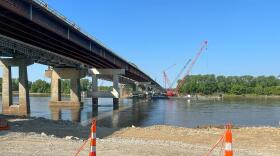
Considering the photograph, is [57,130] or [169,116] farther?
[169,116]

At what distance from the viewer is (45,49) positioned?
75188 mm

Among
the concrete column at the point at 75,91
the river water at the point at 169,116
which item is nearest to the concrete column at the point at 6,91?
the river water at the point at 169,116

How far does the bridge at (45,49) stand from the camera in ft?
168

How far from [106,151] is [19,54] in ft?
219

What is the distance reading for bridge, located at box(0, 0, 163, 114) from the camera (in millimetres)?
51209

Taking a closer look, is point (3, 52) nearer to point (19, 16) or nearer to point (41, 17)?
point (41, 17)

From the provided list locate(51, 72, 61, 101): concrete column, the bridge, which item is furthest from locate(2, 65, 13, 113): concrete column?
locate(51, 72, 61, 101): concrete column

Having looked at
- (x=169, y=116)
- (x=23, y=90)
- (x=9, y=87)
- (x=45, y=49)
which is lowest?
(x=169, y=116)

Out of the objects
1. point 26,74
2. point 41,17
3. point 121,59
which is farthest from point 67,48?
point 121,59

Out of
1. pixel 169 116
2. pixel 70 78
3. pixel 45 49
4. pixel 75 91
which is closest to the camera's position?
pixel 45 49

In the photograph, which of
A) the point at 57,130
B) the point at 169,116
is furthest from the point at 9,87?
the point at 57,130

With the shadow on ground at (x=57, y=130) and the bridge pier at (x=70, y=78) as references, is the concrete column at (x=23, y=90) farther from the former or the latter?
the shadow on ground at (x=57, y=130)

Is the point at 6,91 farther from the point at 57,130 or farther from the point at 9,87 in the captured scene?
the point at 57,130

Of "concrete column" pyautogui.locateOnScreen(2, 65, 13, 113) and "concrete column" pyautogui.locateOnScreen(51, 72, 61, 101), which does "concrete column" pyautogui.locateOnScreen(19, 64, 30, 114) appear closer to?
"concrete column" pyautogui.locateOnScreen(2, 65, 13, 113)
